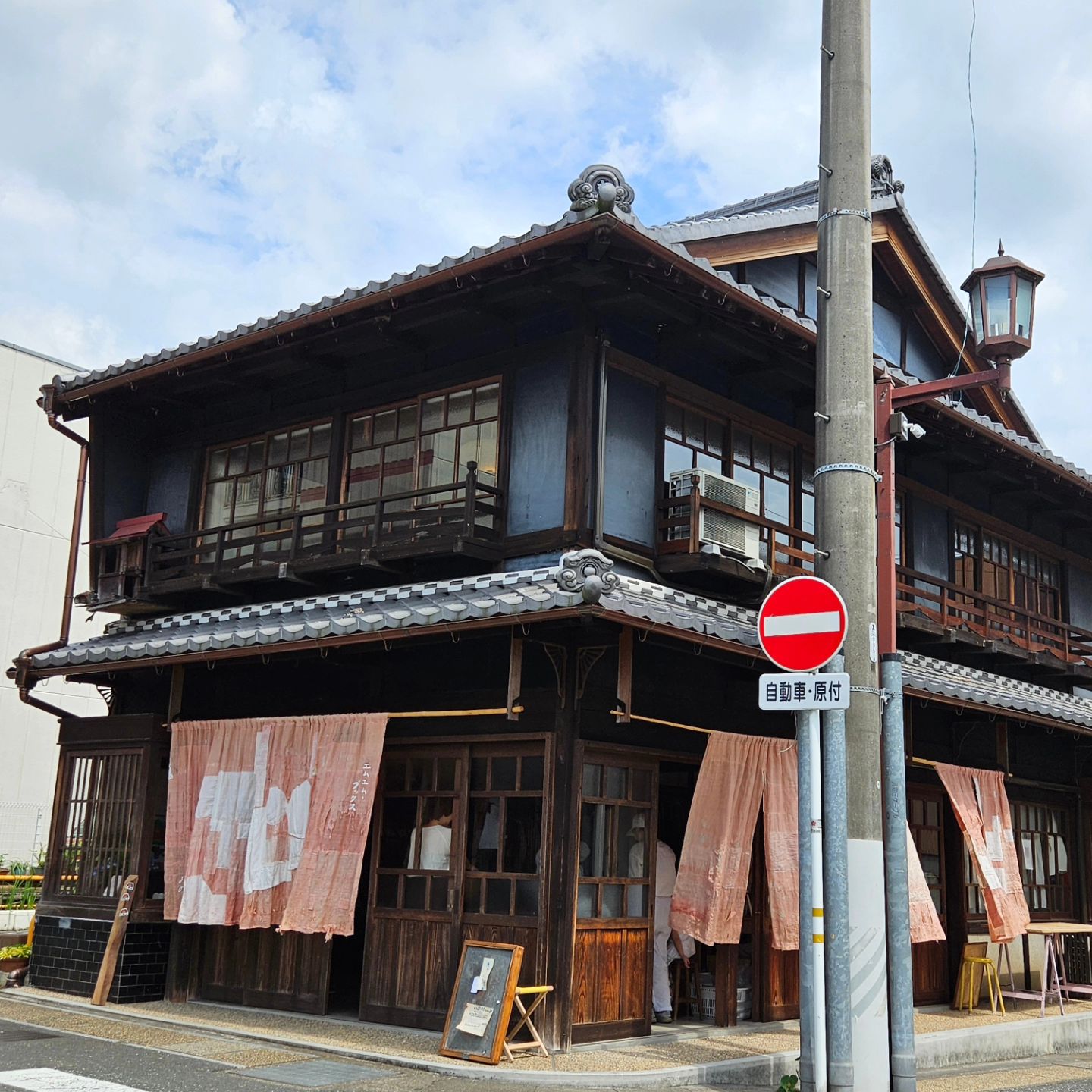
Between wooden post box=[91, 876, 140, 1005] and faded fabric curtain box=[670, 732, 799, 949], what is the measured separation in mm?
5767

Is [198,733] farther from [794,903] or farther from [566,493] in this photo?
[794,903]

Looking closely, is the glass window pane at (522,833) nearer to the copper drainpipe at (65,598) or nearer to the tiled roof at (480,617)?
the tiled roof at (480,617)

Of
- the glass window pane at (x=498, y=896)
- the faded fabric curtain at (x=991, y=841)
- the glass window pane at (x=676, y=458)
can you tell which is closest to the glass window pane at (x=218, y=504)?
the glass window pane at (x=676, y=458)

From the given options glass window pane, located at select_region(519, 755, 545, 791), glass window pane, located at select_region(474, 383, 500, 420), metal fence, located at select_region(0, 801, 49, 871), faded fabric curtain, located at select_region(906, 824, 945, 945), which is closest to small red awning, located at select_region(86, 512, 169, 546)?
glass window pane, located at select_region(474, 383, 500, 420)

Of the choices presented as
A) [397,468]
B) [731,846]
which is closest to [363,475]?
[397,468]

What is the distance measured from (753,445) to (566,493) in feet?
10.1

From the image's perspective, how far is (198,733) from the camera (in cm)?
1345

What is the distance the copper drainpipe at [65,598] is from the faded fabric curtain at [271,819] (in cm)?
211

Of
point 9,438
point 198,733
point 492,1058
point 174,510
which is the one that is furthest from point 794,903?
point 9,438

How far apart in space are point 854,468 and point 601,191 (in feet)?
11.5

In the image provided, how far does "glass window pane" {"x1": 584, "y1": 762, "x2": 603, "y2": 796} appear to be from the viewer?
37.2ft

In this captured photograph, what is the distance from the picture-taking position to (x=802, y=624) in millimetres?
7664

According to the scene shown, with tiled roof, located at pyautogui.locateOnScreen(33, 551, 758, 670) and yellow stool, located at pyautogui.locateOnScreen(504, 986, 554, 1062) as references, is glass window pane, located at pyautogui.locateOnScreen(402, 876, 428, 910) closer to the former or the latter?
yellow stool, located at pyautogui.locateOnScreen(504, 986, 554, 1062)

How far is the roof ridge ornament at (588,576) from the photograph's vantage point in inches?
373
